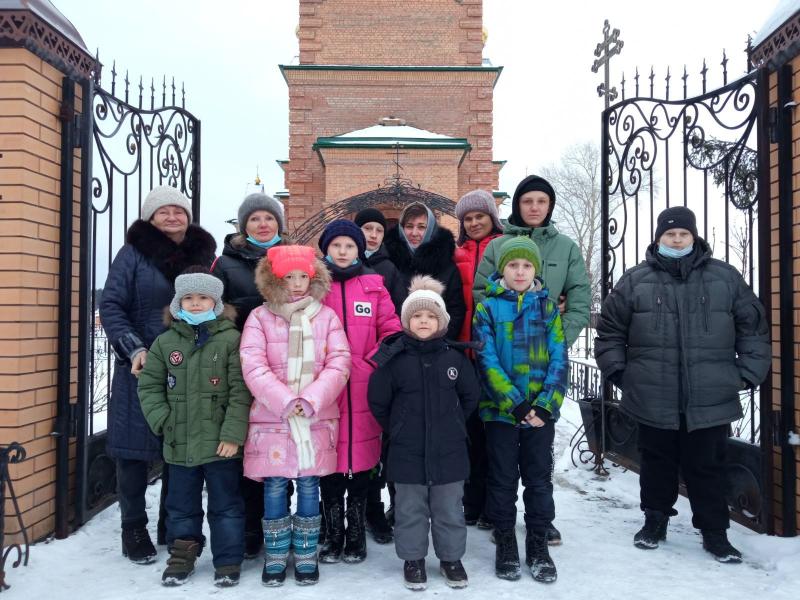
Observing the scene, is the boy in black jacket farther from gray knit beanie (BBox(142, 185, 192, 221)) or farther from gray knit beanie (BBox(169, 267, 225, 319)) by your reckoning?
gray knit beanie (BBox(142, 185, 192, 221))

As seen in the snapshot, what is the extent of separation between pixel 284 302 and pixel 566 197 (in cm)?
3012

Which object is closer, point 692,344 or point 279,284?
point 279,284

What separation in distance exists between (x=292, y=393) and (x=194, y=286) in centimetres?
74

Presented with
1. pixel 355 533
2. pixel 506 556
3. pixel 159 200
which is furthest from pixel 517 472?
pixel 159 200

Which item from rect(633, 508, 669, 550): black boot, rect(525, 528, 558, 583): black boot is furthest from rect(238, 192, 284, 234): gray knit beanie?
rect(633, 508, 669, 550): black boot

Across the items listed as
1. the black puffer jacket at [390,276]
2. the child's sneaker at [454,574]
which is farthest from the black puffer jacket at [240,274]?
the child's sneaker at [454,574]

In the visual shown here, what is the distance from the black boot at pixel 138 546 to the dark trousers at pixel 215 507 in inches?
10.7

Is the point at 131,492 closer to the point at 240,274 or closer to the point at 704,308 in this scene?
the point at 240,274

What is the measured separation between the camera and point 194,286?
2982 mm

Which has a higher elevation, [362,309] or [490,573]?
[362,309]

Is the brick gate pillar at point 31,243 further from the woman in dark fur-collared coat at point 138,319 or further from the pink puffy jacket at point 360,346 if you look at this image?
the pink puffy jacket at point 360,346

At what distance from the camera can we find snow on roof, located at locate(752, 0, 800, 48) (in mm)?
3393

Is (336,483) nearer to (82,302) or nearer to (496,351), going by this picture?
(496,351)

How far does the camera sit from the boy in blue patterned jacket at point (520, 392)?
10.1 ft
